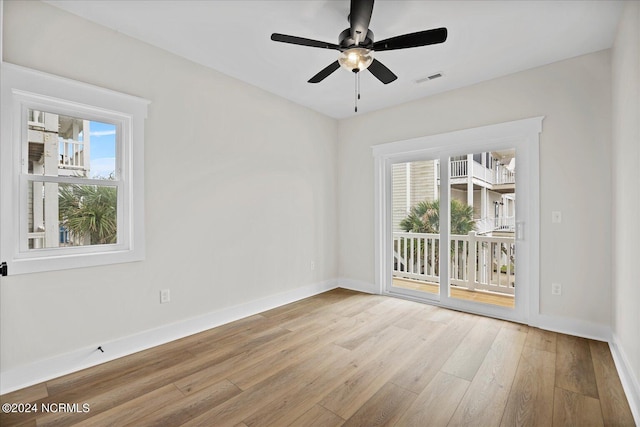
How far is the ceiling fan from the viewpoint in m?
2.02

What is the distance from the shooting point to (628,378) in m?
2.06

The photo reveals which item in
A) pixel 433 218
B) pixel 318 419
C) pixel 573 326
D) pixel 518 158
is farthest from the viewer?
pixel 433 218

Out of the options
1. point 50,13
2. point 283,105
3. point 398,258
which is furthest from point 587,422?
point 50,13

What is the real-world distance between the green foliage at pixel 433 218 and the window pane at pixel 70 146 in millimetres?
3519

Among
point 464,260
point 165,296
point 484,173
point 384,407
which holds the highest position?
point 484,173

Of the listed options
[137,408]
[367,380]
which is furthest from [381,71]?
[137,408]

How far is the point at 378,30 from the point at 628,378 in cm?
318

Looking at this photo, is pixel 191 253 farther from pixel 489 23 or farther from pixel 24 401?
pixel 489 23

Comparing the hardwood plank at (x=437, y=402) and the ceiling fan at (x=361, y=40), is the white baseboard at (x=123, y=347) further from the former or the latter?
the ceiling fan at (x=361, y=40)

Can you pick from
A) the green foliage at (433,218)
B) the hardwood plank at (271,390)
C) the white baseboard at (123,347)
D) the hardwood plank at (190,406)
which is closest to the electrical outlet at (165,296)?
the white baseboard at (123,347)

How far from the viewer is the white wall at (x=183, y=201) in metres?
2.19

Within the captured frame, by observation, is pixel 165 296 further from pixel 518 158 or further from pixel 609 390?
pixel 518 158

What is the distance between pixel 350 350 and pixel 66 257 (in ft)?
7.93

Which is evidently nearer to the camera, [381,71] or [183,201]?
[381,71]
